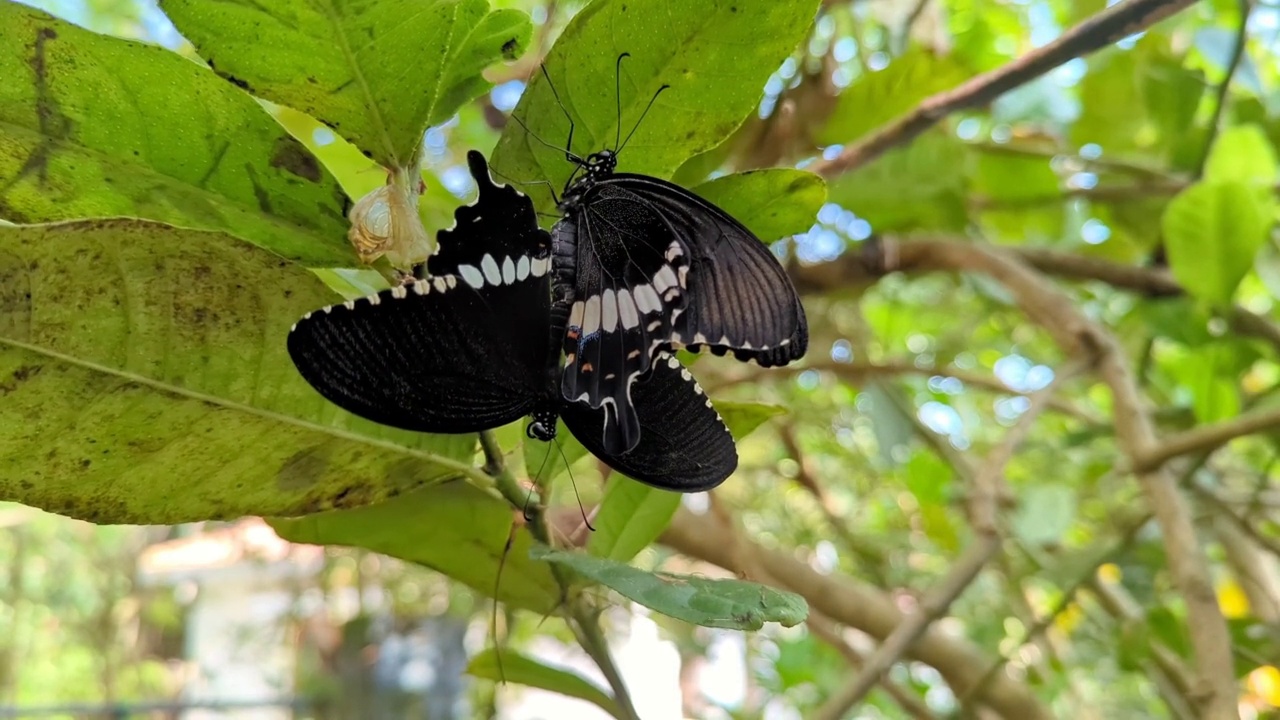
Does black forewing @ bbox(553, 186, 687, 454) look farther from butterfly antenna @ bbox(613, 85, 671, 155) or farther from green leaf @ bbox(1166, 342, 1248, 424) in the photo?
green leaf @ bbox(1166, 342, 1248, 424)

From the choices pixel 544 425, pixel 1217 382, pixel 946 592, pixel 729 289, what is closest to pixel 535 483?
pixel 544 425

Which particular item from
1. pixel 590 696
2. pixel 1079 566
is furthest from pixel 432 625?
pixel 590 696

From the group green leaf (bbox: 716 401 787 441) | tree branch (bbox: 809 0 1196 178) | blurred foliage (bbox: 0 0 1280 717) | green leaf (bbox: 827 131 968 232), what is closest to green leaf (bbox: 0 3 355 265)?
blurred foliage (bbox: 0 0 1280 717)

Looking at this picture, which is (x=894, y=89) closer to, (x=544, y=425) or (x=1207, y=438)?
(x=1207, y=438)

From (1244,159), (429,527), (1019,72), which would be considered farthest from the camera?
(1244,159)

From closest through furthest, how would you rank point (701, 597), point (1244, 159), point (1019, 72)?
1. point (701, 597)
2. point (1019, 72)
3. point (1244, 159)

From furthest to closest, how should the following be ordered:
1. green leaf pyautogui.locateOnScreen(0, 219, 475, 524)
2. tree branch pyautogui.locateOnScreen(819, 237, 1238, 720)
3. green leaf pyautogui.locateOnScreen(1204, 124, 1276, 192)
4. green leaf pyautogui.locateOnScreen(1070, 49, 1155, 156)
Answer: green leaf pyautogui.locateOnScreen(1070, 49, 1155, 156), green leaf pyautogui.locateOnScreen(1204, 124, 1276, 192), tree branch pyautogui.locateOnScreen(819, 237, 1238, 720), green leaf pyautogui.locateOnScreen(0, 219, 475, 524)

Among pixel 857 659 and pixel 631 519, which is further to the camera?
pixel 857 659
